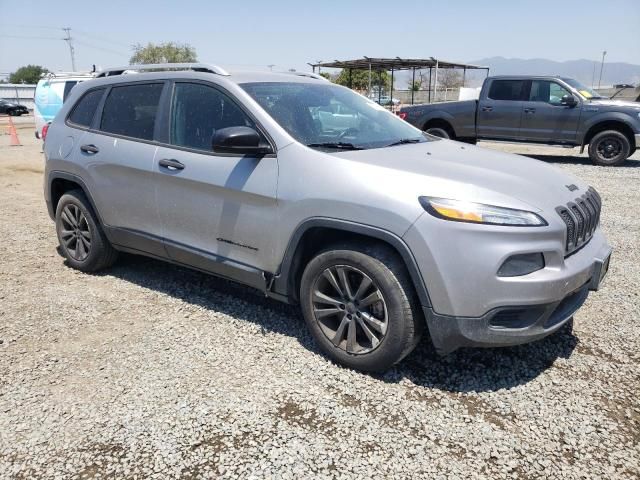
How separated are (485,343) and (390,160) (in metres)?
1.16

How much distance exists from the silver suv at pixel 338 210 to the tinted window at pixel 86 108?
2 cm

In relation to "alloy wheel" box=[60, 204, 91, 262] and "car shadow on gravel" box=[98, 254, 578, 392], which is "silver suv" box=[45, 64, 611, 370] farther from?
"car shadow on gravel" box=[98, 254, 578, 392]

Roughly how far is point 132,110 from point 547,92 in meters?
10.4

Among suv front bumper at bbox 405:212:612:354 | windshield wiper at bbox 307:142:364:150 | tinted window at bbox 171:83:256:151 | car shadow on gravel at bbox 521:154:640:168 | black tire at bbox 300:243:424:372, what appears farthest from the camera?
car shadow on gravel at bbox 521:154:640:168

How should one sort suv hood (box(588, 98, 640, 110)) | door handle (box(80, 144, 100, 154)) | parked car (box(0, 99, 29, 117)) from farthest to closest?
parked car (box(0, 99, 29, 117)) → suv hood (box(588, 98, 640, 110)) → door handle (box(80, 144, 100, 154))

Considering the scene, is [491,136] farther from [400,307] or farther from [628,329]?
[400,307]

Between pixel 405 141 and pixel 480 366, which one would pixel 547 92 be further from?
pixel 480 366

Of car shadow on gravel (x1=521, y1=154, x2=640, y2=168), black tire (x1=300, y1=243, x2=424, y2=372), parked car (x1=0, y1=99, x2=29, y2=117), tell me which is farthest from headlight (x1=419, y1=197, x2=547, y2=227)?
parked car (x1=0, y1=99, x2=29, y2=117)

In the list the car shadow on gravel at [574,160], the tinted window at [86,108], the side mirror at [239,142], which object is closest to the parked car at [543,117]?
the car shadow on gravel at [574,160]

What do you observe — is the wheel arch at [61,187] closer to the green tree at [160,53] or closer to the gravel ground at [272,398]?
the gravel ground at [272,398]

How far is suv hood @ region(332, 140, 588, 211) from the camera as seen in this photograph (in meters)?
2.71

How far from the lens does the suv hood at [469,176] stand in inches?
107

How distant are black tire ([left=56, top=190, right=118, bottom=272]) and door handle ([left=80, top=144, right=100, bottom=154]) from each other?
1.43 feet

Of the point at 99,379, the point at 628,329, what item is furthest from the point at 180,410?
the point at 628,329
